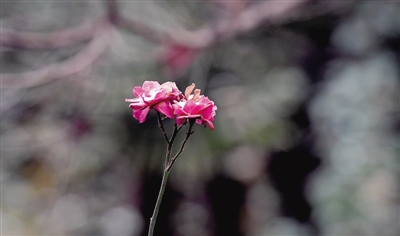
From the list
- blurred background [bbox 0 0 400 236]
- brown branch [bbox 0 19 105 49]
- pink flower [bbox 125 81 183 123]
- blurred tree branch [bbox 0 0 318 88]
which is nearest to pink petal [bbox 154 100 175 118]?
pink flower [bbox 125 81 183 123]

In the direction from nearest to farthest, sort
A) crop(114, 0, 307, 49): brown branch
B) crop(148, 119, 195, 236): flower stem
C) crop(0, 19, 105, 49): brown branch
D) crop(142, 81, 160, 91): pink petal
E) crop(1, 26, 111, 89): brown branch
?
crop(148, 119, 195, 236): flower stem
crop(142, 81, 160, 91): pink petal
crop(0, 19, 105, 49): brown branch
crop(1, 26, 111, 89): brown branch
crop(114, 0, 307, 49): brown branch

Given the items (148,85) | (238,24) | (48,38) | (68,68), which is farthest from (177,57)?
(148,85)

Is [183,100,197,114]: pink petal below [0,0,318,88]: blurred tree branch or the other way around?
below

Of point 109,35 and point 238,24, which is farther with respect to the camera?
point 238,24

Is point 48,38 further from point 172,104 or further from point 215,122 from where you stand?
point 172,104

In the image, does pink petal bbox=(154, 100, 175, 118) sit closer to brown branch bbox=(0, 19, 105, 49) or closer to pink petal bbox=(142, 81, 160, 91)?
pink petal bbox=(142, 81, 160, 91)

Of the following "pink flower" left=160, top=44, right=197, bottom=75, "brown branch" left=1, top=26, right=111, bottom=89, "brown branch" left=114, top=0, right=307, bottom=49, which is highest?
"brown branch" left=114, top=0, right=307, bottom=49

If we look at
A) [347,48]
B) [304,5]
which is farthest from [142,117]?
[347,48]

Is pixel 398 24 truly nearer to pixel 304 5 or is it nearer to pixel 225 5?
pixel 304 5
